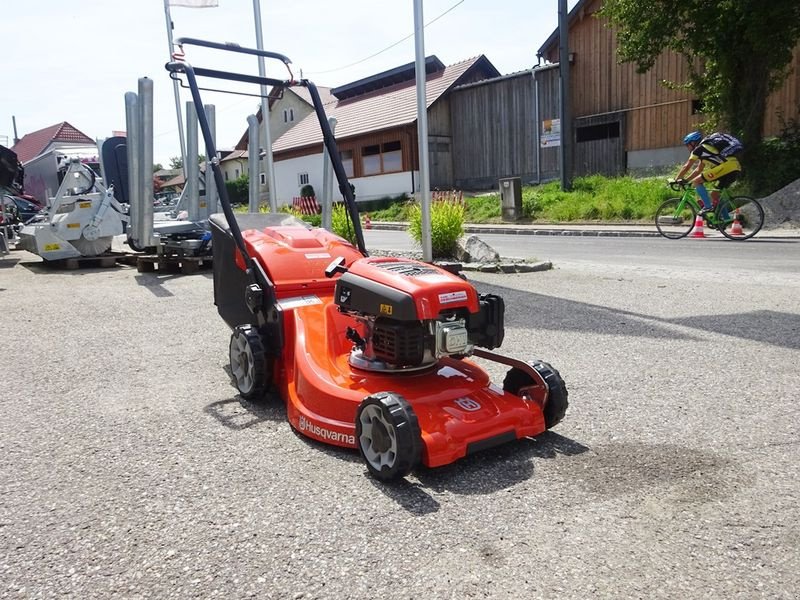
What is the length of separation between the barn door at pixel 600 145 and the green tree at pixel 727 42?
586 centimetres

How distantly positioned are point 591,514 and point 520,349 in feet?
9.26

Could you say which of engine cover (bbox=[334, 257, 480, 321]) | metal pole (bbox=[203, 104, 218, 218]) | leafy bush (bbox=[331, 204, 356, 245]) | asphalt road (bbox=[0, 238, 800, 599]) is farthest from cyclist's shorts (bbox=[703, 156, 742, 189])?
engine cover (bbox=[334, 257, 480, 321])

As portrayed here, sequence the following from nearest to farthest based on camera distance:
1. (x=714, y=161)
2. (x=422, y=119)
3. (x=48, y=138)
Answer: (x=422, y=119), (x=714, y=161), (x=48, y=138)

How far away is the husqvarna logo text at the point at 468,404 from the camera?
134 inches

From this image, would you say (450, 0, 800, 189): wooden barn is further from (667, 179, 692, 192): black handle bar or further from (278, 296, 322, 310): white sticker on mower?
(278, 296, 322, 310): white sticker on mower

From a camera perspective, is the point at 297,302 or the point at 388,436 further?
the point at 297,302

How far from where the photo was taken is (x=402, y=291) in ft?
10.7

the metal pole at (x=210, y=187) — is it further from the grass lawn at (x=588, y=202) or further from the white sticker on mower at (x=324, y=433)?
the white sticker on mower at (x=324, y=433)

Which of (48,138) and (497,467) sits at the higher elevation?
(48,138)

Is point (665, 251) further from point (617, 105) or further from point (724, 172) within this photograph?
point (617, 105)

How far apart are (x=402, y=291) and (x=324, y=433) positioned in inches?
35.5

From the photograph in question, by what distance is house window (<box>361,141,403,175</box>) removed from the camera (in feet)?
103

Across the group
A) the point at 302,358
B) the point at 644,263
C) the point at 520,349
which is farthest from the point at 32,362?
the point at 644,263

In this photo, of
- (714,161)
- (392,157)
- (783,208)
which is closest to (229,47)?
(714,161)
